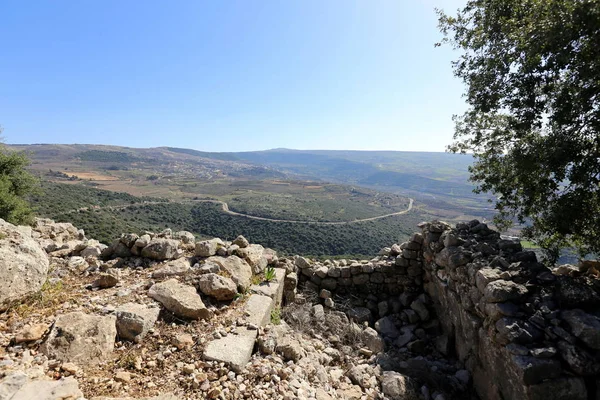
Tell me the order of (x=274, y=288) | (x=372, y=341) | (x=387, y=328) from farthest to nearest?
(x=387, y=328) → (x=274, y=288) → (x=372, y=341)

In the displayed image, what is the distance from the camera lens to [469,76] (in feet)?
25.1

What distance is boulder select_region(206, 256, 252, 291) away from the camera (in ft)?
17.9

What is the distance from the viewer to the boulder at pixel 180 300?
434cm

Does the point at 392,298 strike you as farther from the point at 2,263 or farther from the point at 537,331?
the point at 2,263

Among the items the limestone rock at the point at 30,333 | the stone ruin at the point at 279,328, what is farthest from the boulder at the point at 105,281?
the limestone rock at the point at 30,333

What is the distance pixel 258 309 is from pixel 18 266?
311 centimetres

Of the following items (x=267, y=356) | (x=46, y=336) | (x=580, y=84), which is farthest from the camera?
(x=580, y=84)

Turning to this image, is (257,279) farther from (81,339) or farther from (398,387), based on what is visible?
(81,339)

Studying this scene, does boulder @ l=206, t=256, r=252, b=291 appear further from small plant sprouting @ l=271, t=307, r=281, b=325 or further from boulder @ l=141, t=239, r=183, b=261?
boulder @ l=141, t=239, r=183, b=261

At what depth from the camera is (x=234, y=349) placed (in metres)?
3.73

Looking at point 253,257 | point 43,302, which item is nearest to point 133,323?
point 43,302

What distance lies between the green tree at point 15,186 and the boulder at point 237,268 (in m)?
10.8

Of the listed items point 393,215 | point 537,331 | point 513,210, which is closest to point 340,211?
point 393,215

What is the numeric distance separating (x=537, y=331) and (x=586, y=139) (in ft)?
12.7
